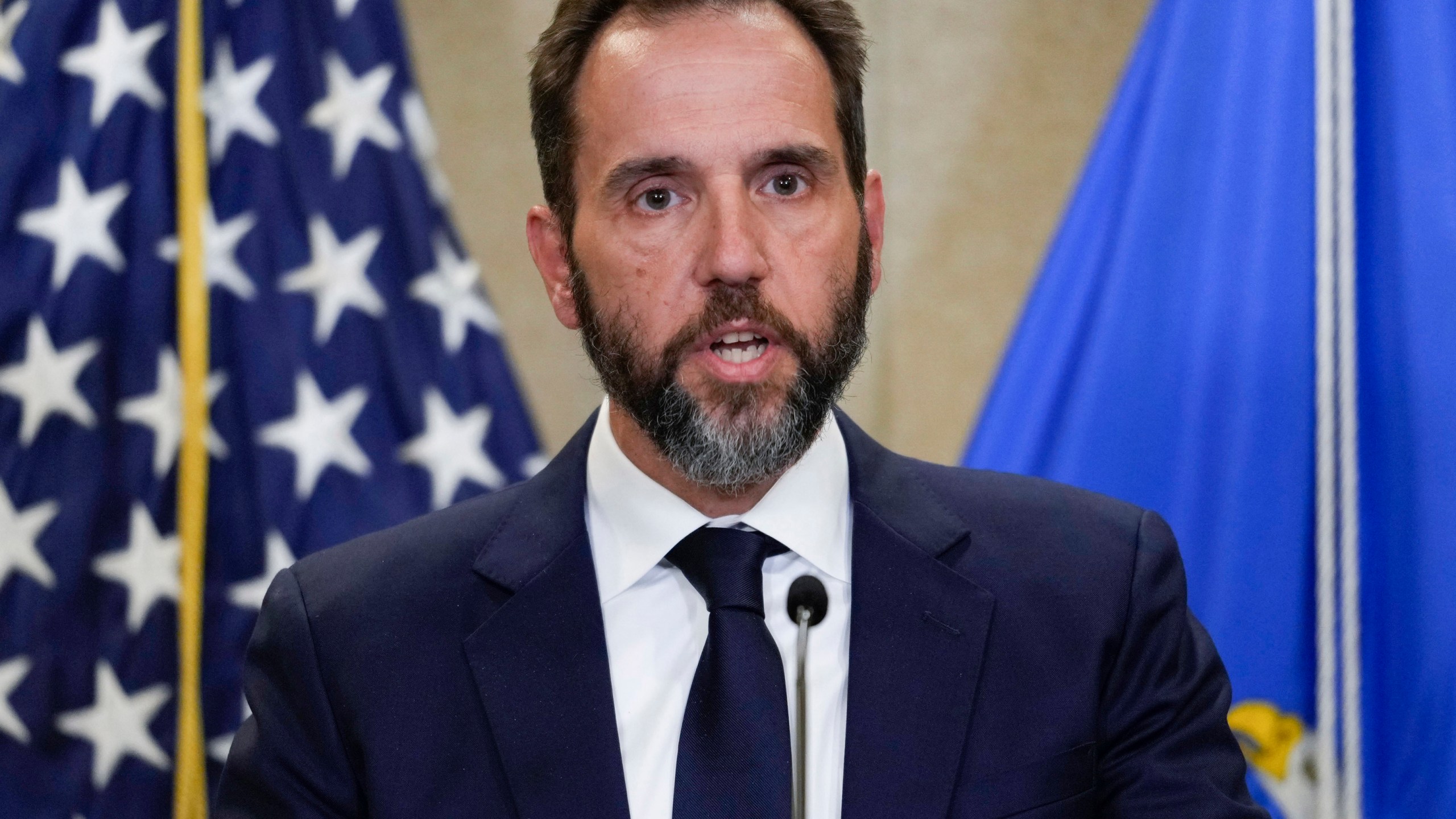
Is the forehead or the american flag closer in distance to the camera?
the forehead

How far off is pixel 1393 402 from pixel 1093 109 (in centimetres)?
130

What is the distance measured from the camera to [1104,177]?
90.5 inches

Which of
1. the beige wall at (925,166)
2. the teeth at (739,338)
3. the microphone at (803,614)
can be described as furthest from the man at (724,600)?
the beige wall at (925,166)

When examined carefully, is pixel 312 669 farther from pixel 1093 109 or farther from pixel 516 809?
pixel 1093 109

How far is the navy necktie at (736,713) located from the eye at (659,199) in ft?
1.28

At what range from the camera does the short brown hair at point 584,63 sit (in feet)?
5.17

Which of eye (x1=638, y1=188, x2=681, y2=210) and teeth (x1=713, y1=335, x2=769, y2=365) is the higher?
eye (x1=638, y1=188, x2=681, y2=210)

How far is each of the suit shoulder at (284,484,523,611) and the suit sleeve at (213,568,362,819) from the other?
44 millimetres

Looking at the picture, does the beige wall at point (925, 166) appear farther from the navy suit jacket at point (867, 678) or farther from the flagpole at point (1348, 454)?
the navy suit jacket at point (867, 678)

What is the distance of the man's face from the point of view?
1.41m

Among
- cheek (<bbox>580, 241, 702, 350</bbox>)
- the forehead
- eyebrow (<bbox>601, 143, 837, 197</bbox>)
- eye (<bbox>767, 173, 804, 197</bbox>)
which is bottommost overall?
cheek (<bbox>580, 241, 702, 350</bbox>)

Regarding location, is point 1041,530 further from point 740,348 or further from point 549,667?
point 549,667

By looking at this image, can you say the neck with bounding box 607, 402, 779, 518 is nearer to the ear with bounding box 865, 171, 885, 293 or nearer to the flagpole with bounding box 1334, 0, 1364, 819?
the ear with bounding box 865, 171, 885, 293

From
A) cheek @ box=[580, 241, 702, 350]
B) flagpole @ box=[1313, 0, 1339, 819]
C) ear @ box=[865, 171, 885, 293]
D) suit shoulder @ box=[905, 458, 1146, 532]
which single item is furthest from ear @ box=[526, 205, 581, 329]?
flagpole @ box=[1313, 0, 1339, 819]
